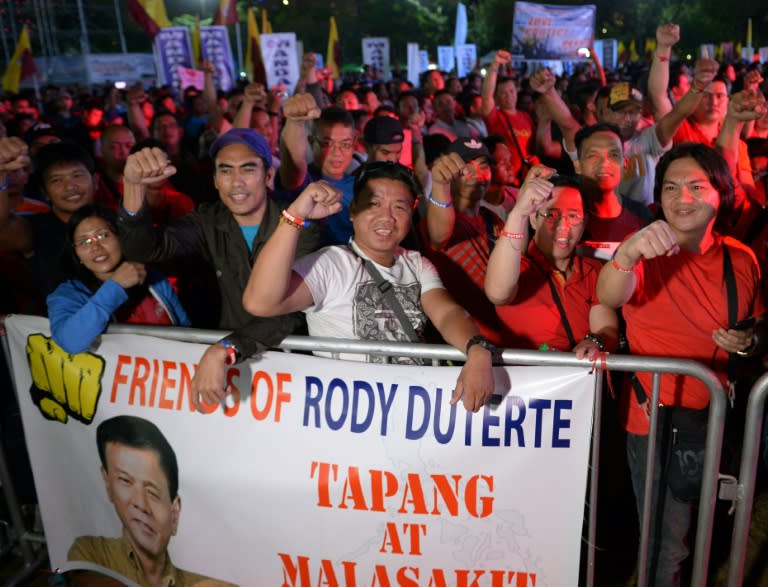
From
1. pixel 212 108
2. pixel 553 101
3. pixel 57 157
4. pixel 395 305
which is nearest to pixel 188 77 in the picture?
pixel 212 108

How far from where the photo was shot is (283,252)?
2594 millimetres

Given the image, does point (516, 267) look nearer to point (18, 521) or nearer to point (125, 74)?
point (18, 521)

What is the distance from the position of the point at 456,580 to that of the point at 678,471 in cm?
102

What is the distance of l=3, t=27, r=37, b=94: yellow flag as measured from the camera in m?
16.4

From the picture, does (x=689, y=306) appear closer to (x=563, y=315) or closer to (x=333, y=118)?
(x=563, y=315)

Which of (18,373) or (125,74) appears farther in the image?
(125,74)

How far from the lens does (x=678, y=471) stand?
288 centimetres

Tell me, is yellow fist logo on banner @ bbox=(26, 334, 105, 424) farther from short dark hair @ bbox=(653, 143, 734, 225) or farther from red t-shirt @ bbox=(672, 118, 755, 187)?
red t-shirt @ bbox=(672, 118, 755, 187)

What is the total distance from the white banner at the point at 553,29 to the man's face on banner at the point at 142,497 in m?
17.8

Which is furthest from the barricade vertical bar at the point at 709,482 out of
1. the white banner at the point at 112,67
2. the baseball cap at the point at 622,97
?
the white banner at the point at 112,67

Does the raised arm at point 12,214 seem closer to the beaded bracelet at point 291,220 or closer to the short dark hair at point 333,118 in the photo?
the beaded bracelet at point 291,220

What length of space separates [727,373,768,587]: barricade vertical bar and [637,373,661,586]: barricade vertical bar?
32cm

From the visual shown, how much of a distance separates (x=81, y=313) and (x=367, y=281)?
1250 millimetres

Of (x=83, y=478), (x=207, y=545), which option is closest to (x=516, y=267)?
(x=207, y=545)
